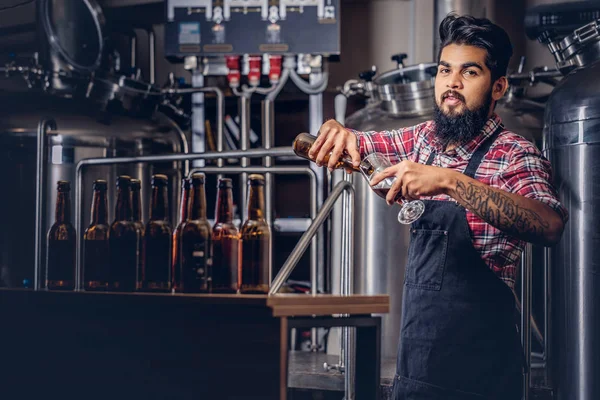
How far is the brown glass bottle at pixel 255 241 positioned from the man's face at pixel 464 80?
0.49m

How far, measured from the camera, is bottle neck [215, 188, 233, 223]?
190 centimetres

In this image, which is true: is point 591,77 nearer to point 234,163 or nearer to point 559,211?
point 559,211

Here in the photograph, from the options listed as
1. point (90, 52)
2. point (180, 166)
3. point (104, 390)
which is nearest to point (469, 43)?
point (104, 390)

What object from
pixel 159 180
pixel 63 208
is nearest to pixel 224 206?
pixel 159 180

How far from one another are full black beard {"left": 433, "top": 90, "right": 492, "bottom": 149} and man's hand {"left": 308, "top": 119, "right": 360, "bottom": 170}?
217 mm

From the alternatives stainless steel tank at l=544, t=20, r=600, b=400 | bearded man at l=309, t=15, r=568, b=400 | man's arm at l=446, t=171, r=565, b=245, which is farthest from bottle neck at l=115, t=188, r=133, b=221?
stainless steel tank at l=544, t=20, r=600, b=400

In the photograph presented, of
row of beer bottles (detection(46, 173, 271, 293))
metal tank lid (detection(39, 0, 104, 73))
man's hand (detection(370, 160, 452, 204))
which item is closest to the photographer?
man's hand (detection(370, 160, 452, 204))

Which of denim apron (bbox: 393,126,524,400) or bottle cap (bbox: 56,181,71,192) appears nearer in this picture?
denim apron (bbox: 393,126,524,400)

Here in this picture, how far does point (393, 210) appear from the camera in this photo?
133 inches

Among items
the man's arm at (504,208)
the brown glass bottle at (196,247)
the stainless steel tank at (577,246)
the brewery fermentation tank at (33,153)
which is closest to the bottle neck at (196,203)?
the brown glass bottle at (196,247)

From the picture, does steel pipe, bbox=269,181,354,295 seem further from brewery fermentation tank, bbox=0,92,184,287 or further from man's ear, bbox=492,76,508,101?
brewery fermentation tank, bbox=0,92,184,287

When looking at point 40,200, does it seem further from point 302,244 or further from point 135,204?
point 302,244

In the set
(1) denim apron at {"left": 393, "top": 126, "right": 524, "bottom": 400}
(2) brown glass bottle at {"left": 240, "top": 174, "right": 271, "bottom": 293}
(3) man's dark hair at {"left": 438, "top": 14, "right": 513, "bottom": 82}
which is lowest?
(1) denim apron at {"left": 393, "top": 126, "right": 524, "bottom": 400}

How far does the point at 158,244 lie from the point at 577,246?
56.2 inches
